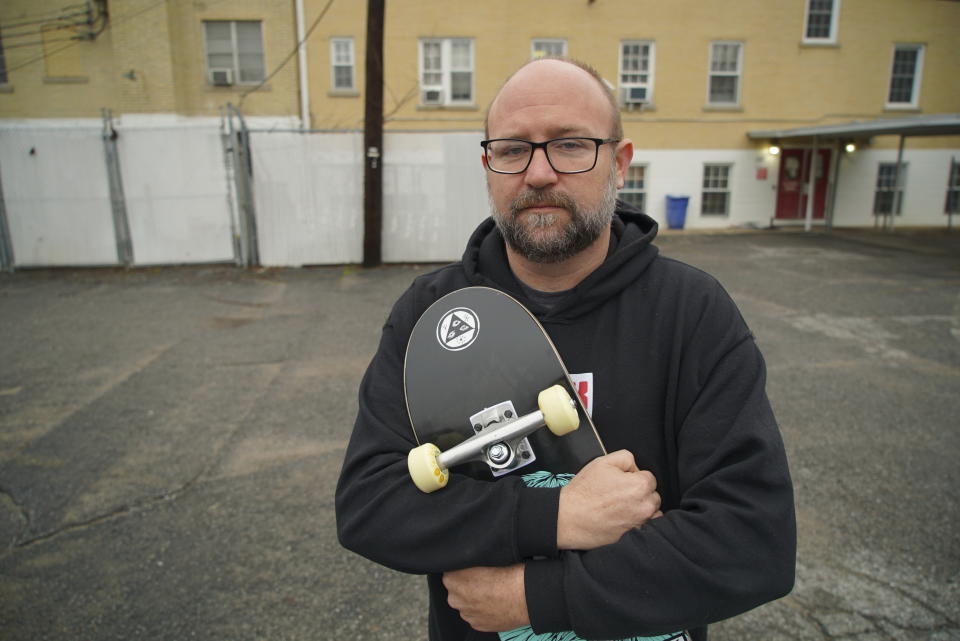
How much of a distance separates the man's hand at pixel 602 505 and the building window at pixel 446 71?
17.7 metres

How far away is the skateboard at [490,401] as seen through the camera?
1.23 meters

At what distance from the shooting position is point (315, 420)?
4828 millimetres

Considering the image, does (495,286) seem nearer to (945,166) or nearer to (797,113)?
(797,113)

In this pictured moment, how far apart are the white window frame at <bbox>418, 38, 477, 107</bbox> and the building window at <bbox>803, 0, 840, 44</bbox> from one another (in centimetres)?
1036

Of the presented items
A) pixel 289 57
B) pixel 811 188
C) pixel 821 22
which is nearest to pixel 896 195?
pixel 811 188

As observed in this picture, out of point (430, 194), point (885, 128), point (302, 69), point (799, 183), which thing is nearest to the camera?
point (430, 194)

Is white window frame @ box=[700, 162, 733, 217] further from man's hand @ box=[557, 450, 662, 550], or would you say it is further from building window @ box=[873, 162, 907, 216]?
man's hand @ box=[557, 450, 662, 550]

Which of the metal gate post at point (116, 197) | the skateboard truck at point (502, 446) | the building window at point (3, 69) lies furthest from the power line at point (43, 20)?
the skateboard truck at point (502, 446)

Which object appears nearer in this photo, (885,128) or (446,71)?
(885,128)

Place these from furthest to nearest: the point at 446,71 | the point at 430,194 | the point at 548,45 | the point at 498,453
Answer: the point at 548,45
the point at 446,71
the point at 430,194
the point at 498,453

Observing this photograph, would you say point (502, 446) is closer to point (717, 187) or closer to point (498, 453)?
point (498, 453)

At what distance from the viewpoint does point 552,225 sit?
1.46m

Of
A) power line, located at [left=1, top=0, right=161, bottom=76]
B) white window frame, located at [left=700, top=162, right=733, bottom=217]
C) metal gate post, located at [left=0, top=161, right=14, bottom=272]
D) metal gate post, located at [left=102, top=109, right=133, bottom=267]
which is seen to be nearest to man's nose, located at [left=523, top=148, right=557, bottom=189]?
→ metal gate post, located at [left=102, top=109, right=133, bottom=267]

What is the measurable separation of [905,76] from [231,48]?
2093 cm
